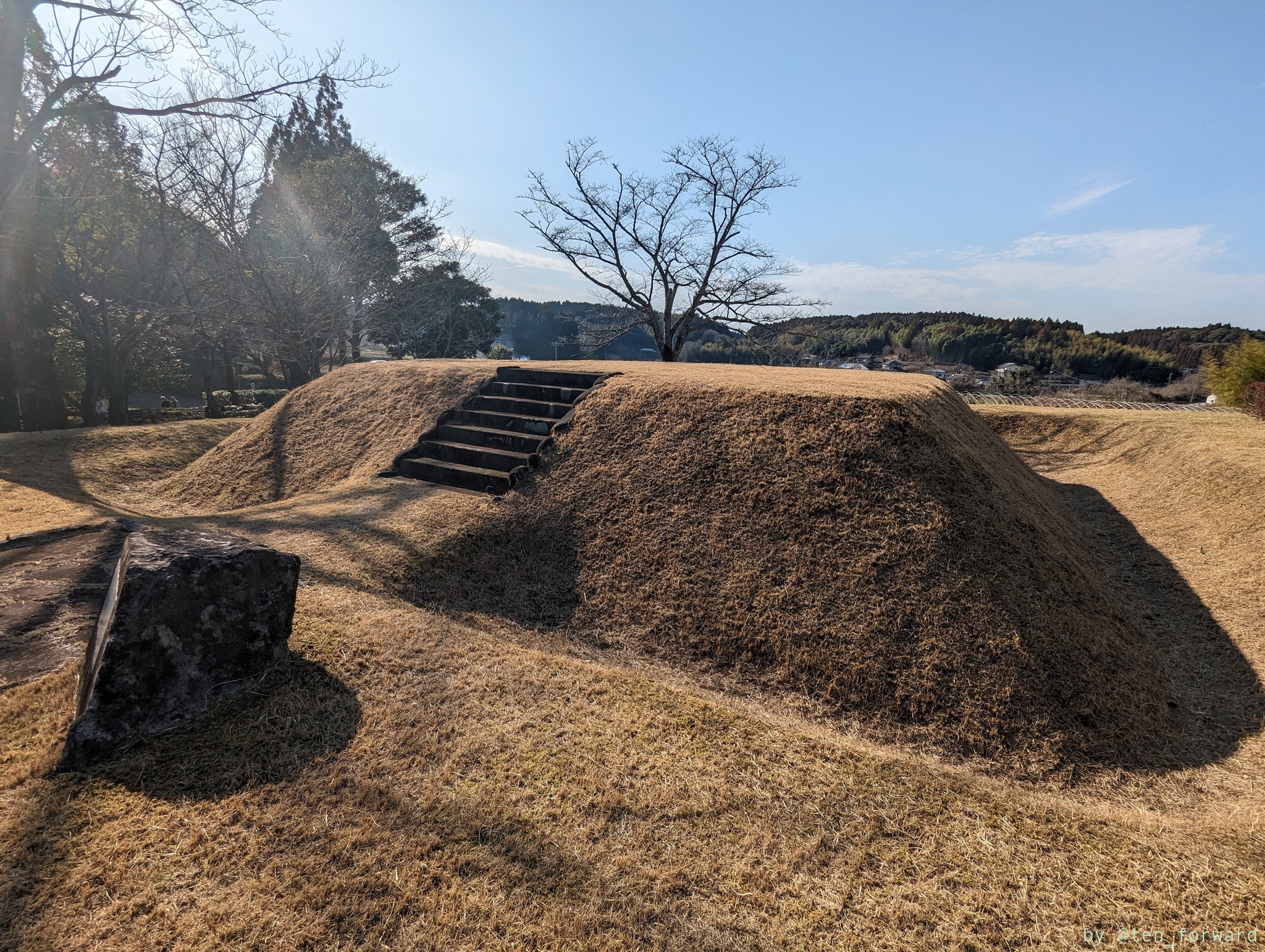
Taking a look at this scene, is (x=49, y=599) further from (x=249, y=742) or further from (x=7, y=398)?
(x=7, y=398)

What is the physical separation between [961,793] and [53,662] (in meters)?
5.75

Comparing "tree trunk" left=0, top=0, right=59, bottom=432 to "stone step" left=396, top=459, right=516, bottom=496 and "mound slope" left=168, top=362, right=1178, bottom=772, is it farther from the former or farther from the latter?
"mound slope" left=168, top=362, right=1178, bottom=772

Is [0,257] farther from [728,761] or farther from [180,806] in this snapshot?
[728,761]

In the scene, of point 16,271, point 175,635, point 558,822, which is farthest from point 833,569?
point 16,271

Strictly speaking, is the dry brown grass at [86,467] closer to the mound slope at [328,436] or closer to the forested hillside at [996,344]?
the mound slope at [328,436]

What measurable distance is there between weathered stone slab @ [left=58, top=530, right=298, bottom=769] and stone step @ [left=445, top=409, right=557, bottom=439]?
4381 mm

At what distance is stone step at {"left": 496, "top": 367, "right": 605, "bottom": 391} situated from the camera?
8.51 metres

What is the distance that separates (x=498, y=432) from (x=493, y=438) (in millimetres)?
120

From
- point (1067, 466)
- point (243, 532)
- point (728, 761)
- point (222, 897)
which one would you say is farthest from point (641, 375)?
point (1067, 466)

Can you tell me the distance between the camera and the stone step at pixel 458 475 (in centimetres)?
702

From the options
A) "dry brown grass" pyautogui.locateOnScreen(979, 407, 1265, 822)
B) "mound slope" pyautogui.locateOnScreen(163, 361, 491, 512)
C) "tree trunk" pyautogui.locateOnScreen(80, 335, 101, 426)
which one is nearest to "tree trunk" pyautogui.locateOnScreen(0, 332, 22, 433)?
"tree trunk" pyautogui.locateOnScreen(80, 335, 101, 426)

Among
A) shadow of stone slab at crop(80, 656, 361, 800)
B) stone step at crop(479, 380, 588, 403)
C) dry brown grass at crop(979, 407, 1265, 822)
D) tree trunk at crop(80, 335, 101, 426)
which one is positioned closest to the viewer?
shadow of stone slab at crop(80, 656, 361, 800)

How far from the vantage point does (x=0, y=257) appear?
36.3 ft

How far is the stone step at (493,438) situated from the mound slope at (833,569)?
483 mm
